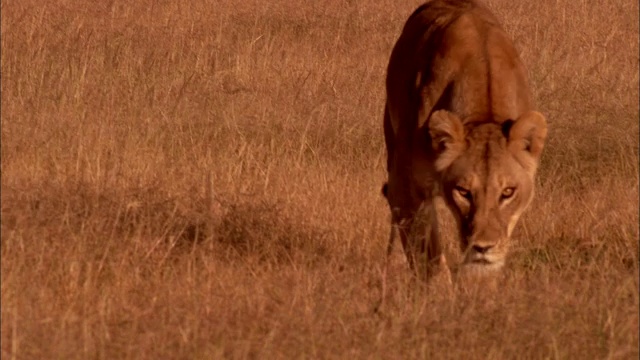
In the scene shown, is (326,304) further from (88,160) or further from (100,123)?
(100,123)

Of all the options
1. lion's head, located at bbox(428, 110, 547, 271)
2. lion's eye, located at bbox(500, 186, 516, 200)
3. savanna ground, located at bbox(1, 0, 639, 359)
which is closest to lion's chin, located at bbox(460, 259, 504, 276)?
lion's head, located at bbox(428, 110, 547, 271)

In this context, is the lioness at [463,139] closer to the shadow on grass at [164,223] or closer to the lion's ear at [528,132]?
the lion's ear at [528,132]

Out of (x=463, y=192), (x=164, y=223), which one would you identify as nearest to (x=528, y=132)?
(x=463, y=192)

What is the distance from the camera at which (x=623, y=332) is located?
4.96 m

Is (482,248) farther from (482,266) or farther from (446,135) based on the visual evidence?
(446,135)

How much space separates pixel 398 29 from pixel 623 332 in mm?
7597

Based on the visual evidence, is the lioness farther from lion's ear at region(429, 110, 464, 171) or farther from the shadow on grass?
the shadow on grass

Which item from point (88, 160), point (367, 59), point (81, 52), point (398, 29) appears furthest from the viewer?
point (398, 29)

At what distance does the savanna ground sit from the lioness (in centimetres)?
22

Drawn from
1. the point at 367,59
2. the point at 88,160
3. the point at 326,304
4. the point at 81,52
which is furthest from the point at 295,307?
the point at 367,59

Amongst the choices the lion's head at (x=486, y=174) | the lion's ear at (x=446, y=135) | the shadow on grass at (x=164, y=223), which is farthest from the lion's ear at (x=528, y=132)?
the shadow on grass at (x=164, y=223)

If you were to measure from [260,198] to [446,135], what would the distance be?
134 cm

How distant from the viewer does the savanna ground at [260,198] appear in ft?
16.2

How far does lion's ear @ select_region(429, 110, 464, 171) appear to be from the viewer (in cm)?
600
